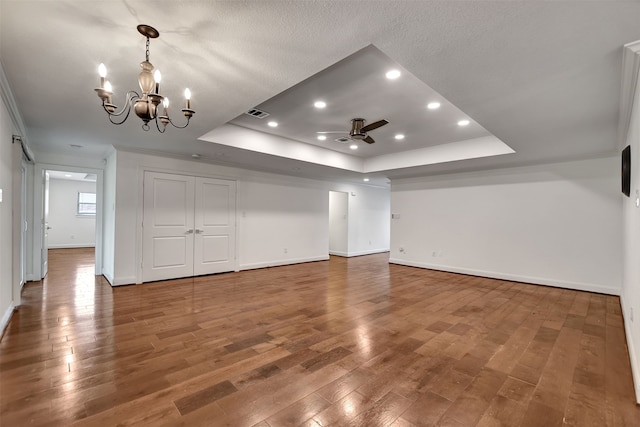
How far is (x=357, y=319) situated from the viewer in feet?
11.6

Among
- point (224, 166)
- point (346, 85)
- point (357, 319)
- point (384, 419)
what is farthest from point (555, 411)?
point (224, 166)

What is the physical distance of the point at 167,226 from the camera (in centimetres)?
557

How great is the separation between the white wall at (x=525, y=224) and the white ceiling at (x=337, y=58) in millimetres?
1355

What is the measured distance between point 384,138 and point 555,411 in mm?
4313

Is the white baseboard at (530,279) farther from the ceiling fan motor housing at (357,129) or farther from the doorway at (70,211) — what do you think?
the doorway at (70,211)

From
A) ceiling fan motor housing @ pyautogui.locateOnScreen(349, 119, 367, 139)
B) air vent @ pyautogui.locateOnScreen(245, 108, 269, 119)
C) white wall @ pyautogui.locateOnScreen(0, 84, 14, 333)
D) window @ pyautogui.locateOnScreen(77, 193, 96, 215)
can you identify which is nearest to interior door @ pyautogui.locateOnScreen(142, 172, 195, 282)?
white wall @ pyautogui.locateOnScreen(0, 84, 14, 333)

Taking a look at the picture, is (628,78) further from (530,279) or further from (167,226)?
(167,226)

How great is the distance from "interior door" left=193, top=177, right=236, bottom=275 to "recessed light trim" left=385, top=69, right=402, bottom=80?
450cm

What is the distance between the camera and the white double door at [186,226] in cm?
541

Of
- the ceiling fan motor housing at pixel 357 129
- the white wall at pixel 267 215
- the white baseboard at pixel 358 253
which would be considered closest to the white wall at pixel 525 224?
the white baseboard at pixel 358 253

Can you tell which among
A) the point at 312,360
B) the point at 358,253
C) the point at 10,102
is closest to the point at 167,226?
the point at 10,102

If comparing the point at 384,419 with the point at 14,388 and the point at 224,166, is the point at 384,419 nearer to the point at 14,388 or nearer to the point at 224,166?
the point at 14,388

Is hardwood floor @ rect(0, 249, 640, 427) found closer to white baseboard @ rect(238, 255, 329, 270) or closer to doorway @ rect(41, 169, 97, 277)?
white baseboard @ rect(238, 255, 329, 270)

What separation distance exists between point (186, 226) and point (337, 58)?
4880 mm
